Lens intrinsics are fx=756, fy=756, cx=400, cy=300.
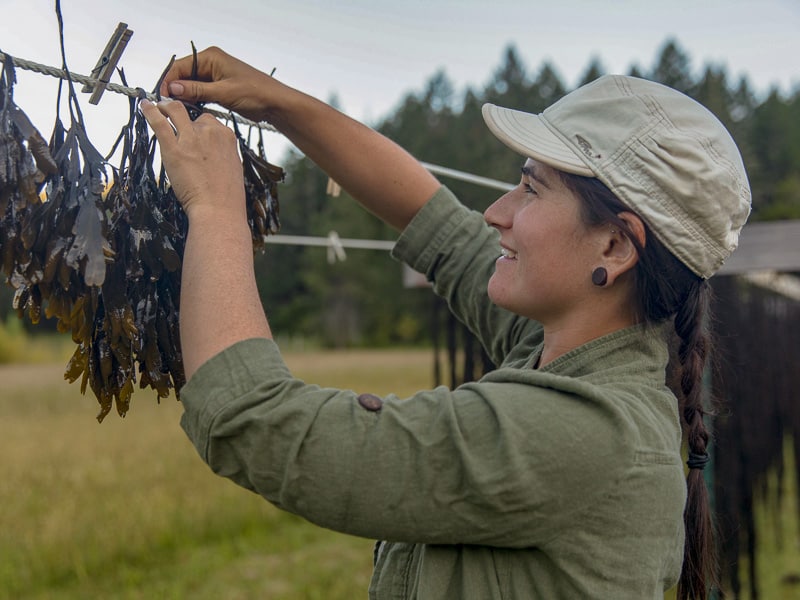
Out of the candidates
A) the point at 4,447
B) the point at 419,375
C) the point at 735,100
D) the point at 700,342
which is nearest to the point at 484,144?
the point at 419,375

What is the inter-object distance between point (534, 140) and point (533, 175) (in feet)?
0.25

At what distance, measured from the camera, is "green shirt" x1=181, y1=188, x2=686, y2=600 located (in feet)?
3.36

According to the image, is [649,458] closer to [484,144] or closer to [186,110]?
[186,110]

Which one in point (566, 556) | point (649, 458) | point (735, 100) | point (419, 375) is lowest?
point (419, 375)

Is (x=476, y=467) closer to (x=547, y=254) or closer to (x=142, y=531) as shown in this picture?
(x=547, y=254)

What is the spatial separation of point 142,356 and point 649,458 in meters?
0.83

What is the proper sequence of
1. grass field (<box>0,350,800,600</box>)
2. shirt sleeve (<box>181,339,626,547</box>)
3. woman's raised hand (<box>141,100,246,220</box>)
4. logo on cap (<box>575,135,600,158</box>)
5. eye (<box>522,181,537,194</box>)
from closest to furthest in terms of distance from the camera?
1. shirt sleeve (<box>181,339,626,547</box>)
2. woman's raised hand (<box>141,100,246,220</box>)
3. logo on cap (<box>575,135,600,158</box>)
4. eye (<box>522,181,537,194</box>)
5. grass field (<box>0,350,800,600</box>)

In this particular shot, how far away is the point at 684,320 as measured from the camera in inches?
55.3

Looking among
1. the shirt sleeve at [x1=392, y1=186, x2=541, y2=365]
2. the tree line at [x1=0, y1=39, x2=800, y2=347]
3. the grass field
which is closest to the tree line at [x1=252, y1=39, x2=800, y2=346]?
the tree line at [x1=0, y1=39, x2=800, y2=347]

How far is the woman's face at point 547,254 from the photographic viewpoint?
1272mm

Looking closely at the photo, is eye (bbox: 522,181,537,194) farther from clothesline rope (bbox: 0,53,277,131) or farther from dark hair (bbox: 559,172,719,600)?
clothesline rope (bbox: 0,53,277,131)

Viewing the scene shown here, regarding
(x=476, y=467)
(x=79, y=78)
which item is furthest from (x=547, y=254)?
(x=79, y=78)

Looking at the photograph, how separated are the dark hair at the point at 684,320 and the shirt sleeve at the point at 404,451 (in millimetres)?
292

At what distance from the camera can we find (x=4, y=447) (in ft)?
26.0
